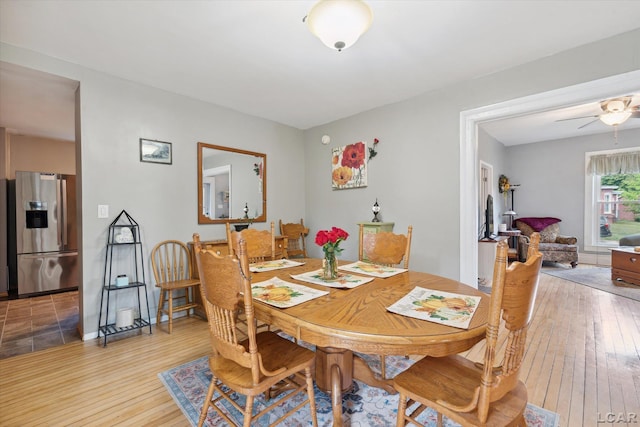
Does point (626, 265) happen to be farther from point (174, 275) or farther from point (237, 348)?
point (174, 275)

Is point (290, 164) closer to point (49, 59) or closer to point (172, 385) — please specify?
point (49, 59)

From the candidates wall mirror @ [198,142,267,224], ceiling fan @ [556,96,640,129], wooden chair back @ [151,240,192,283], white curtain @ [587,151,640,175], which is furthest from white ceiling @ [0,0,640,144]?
white curtain @ [587,151,640,175]

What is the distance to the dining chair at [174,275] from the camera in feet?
9.90

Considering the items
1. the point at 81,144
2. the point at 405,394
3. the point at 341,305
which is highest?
the point at 81,144

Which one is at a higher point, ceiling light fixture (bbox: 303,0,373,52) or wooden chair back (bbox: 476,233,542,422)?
ceiling light fixture (bbox: 303,0,373,52)

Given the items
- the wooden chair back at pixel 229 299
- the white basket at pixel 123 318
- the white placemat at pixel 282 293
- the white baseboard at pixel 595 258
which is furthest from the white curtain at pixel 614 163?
the white basket at pixel 123 318

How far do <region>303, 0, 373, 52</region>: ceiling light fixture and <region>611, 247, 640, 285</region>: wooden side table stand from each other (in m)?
5.49

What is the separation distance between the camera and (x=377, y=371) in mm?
2098

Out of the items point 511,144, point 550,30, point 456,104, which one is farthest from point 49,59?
point 511,144

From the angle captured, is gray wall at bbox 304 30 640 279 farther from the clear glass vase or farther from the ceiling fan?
the ceiling fan

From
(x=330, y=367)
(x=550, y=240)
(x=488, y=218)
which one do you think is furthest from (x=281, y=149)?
(x=550, y=240)

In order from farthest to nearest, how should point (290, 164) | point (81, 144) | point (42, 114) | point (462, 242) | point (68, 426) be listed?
point (290, 164)
point (42, 114)
point (462, 242)
point (81, 144)
point (68, 426)

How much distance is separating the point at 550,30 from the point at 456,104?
0.97 metres

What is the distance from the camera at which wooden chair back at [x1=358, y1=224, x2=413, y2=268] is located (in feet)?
7.55
